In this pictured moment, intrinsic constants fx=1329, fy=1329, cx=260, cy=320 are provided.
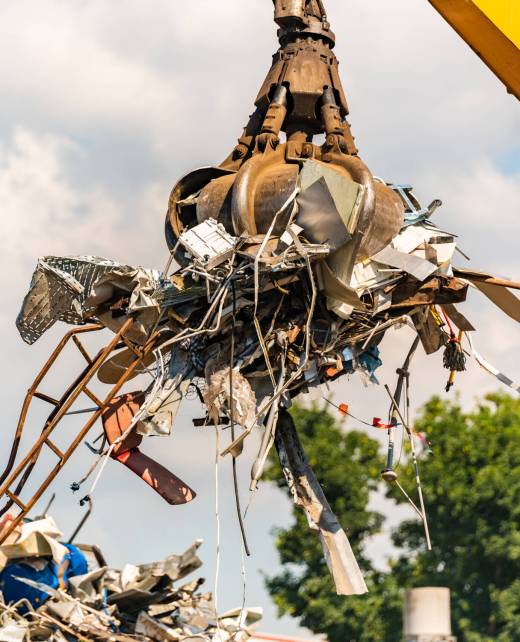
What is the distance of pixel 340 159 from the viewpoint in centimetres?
1292

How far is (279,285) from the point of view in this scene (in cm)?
1234

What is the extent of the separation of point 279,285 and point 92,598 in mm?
4752

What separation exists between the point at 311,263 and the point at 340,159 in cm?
125

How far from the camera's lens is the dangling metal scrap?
12.2 metres

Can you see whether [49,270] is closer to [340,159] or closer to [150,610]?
[340,159]

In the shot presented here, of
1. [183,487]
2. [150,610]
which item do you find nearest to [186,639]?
[150,610]

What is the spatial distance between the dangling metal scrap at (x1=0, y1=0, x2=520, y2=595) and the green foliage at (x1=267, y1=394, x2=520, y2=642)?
99.5 ft

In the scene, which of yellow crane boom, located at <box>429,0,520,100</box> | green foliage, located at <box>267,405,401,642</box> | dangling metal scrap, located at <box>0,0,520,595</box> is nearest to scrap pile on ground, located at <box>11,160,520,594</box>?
dangling metal scrap, located at <box>0,0,520,595</box>

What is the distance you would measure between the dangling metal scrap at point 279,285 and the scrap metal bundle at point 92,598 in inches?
63.7

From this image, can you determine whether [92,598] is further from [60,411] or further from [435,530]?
[435,530]

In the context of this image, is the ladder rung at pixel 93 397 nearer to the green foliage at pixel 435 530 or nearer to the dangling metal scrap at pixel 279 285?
the dangling metal scrap at pixel 279 285

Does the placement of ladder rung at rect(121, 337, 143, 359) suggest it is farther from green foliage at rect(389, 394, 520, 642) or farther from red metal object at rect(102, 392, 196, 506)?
green foliage at rect(389, 394, 520, 642)

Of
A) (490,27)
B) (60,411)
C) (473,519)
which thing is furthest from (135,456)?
(473,519)

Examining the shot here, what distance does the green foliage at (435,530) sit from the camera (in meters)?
43.8
